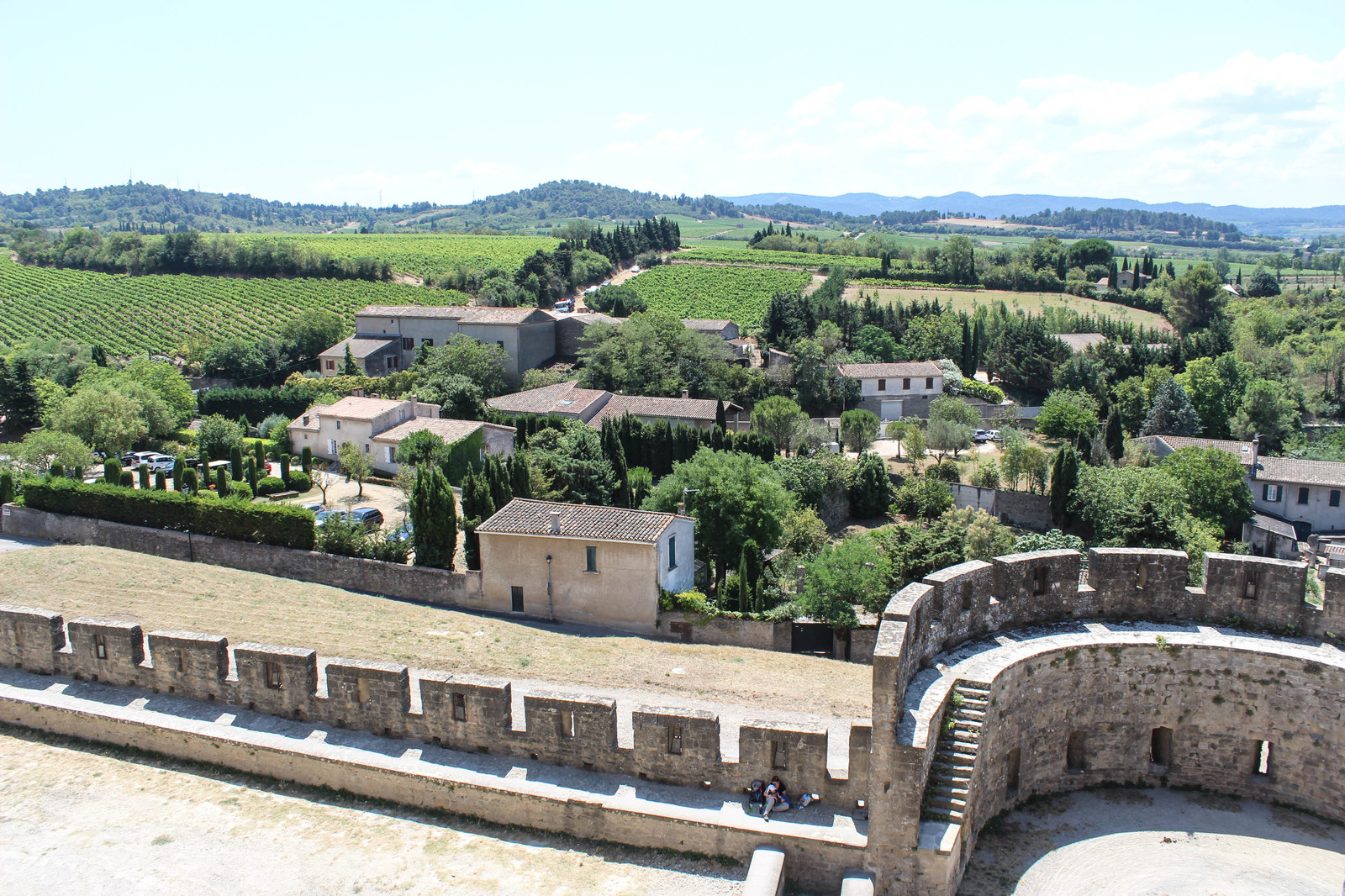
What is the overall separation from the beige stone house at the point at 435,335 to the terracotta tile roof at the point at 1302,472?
44.7m

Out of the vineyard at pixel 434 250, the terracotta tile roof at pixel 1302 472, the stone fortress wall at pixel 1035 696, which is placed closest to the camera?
the stone fortress wall at pixel 1035 696

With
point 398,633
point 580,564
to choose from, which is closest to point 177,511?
point 398,633

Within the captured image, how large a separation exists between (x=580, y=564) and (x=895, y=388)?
148 ft

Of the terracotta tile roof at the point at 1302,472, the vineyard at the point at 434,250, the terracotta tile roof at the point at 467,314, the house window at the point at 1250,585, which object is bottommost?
the terracotta tile roof at the point at 1302,472

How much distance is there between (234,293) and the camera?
9700cm

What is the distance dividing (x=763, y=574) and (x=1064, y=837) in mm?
18683

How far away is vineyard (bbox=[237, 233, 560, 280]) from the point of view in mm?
117438

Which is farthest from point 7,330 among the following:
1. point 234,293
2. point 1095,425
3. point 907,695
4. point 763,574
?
point 907,695

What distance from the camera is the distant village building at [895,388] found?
6800 cm

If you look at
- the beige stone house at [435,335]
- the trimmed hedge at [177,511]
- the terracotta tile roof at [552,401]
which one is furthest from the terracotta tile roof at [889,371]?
the trimmed hedge at [177,511]

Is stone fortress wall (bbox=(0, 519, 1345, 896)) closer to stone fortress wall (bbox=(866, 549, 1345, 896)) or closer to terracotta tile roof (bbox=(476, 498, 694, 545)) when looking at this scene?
stone fortress wall (bbox=(866, 549, 1345, 896))

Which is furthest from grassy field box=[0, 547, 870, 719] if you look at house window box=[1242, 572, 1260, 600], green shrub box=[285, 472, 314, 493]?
green shrub box=[285, 472, 314, 493]

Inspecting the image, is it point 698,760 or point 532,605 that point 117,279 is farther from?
point 698,760

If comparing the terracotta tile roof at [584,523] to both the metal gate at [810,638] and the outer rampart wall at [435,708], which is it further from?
the outer rampart wall at [435,708]
